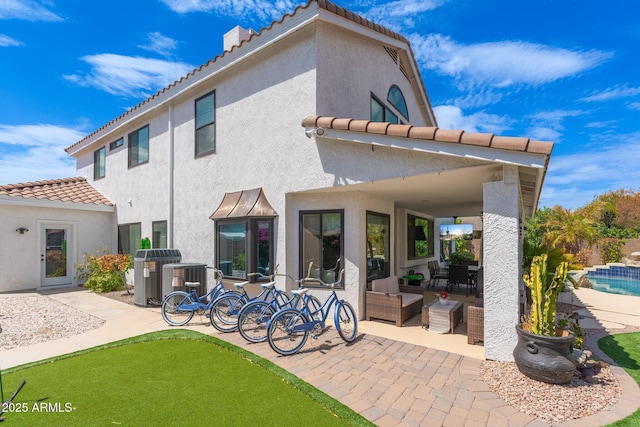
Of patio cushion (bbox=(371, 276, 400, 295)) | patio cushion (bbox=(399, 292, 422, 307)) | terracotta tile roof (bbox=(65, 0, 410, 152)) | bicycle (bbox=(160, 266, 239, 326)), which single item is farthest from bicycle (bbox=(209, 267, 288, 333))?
terracotta tile roof (bbox=(65, 0, 410, 152))

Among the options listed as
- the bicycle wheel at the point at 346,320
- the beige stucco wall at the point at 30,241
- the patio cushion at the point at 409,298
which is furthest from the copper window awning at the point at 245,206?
the beige stucco wall at the point at 30,241

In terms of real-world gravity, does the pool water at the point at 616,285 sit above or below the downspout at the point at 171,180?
below

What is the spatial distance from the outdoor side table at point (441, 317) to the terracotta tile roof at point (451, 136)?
14.6 feet

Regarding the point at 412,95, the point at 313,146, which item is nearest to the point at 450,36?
the point at 412,95

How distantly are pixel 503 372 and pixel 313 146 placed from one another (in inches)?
261

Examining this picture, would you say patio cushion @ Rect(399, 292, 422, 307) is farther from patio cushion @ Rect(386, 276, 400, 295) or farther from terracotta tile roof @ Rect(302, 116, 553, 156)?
terracotta tile roof @ Rect(302, 116, 553, 156)

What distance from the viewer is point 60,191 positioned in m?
16.5

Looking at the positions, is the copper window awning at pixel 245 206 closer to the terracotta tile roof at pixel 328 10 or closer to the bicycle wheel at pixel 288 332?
the bicycle wheel at pixel 288 332

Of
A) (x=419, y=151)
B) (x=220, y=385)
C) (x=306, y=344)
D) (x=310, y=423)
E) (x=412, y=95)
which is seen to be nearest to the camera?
(x=310, y=423)

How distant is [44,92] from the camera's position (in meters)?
16.2

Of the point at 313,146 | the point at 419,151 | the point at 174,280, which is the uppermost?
the point at 313,146

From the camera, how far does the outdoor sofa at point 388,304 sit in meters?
8.75

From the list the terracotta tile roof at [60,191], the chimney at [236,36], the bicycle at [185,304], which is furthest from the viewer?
the terracotta tile roof at [60,191]

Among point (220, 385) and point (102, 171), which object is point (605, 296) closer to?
point (220, 385)
